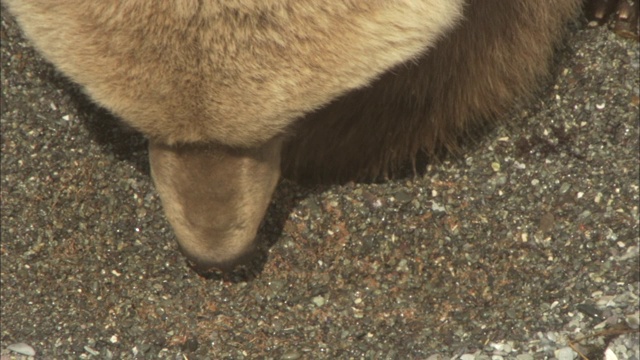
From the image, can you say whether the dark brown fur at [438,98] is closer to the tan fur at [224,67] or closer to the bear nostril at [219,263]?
the tan fur at [224,67]

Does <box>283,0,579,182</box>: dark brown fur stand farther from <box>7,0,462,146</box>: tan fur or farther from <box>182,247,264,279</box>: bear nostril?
<box>7,0,462,146</box>: tan fur

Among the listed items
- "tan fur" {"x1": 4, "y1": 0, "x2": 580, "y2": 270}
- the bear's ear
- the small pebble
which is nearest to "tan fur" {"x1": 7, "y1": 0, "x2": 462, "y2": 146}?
"tan fur" {"x1": 4, "y1": 0, "x2": 580, "y2": 270}

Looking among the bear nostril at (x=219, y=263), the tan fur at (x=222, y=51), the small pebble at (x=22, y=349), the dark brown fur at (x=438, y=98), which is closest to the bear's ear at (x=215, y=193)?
the bear nostril at (x=219, y=263)

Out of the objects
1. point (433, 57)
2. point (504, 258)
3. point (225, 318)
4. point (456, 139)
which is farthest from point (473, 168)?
point (225, 318)

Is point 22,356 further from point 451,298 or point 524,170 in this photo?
point 524,170

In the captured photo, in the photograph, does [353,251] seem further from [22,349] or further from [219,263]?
[22,349]

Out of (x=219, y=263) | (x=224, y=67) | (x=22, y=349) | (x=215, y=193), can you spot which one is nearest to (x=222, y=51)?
(x=224, y=67)

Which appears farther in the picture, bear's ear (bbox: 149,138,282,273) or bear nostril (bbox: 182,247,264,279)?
bear nostril (bbox: 182,247,264,279)
